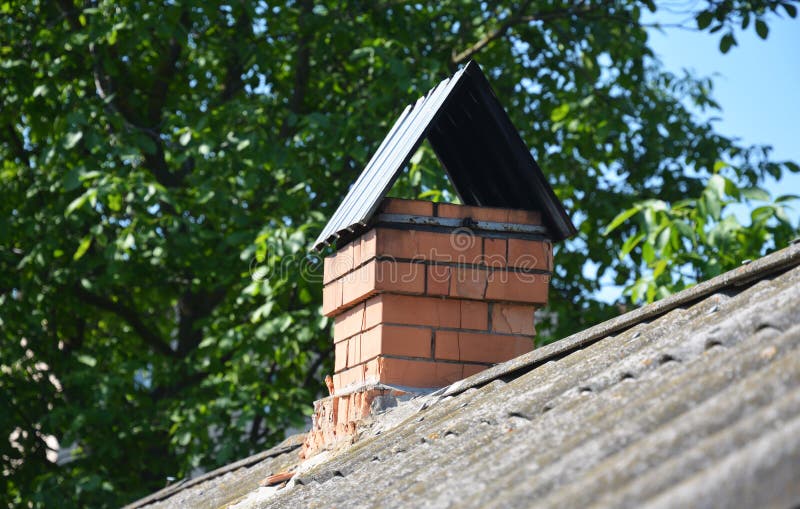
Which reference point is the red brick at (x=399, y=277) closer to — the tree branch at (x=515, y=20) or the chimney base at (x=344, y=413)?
the chimney base at (x=344, y=413)

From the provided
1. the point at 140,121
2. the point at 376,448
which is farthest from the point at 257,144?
the point at 376,448

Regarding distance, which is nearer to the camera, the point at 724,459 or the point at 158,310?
the point at 724,459

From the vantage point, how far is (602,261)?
10.5 m

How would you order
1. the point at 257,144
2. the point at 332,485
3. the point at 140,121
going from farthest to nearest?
the point at 140,121
the point at 257,144
the point at 332,485

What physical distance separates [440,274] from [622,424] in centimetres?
226

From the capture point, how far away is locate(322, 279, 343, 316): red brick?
4574 millimetres

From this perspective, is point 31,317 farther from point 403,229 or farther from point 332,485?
point 332,485

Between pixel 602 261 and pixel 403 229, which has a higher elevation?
pixel 602 261

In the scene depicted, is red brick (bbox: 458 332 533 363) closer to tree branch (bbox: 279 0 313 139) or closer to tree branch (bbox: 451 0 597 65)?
tree branch (bbox: 279 0 313 139)

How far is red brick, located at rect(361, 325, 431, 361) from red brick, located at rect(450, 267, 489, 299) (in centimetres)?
20

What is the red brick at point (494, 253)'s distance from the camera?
423cm

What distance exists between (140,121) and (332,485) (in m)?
7.92

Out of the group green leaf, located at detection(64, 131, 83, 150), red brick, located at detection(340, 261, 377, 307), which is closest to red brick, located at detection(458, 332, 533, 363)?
red brick, located at detection(340, 261, 377, 307)

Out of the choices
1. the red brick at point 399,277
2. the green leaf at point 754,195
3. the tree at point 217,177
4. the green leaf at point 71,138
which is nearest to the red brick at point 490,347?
the red brick at point 399,277
